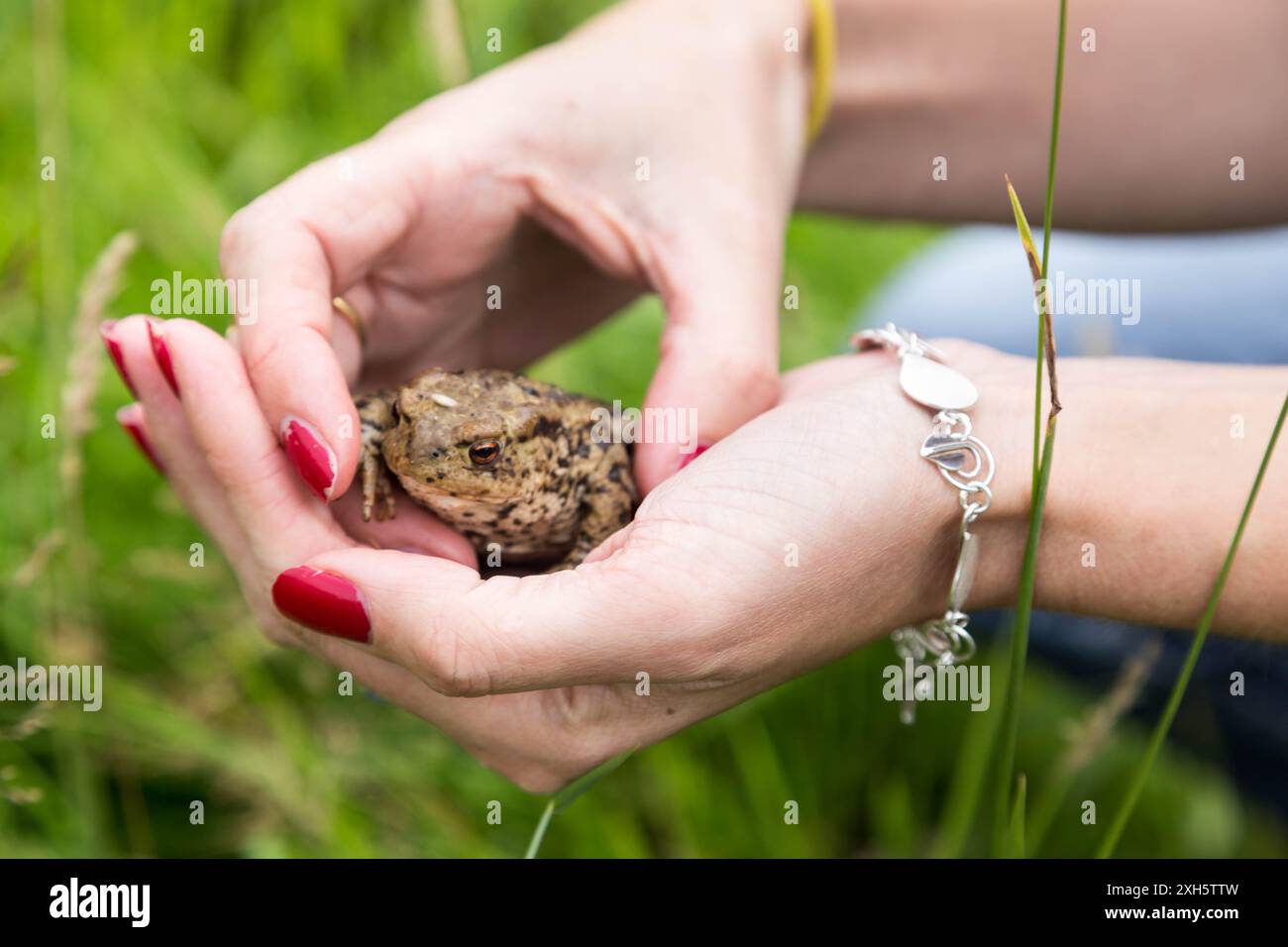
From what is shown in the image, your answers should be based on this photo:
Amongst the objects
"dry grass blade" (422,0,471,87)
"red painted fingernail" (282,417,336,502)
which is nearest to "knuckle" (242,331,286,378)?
"red painted fingernail" (282,417,336,502)

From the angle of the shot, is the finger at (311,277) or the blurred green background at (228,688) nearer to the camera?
the finger at (311,277)

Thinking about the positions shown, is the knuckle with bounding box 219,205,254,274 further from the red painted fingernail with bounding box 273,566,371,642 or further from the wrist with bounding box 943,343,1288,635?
the wrist with bounding box 943,343,1288,635

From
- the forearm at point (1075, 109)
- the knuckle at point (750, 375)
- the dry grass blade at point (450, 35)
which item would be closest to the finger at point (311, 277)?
the dry grass blade at point (450, 35)

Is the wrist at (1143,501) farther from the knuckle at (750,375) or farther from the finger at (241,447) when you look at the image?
the finger at (241,447)

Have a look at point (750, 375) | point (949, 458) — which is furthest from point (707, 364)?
point (949, 458)
